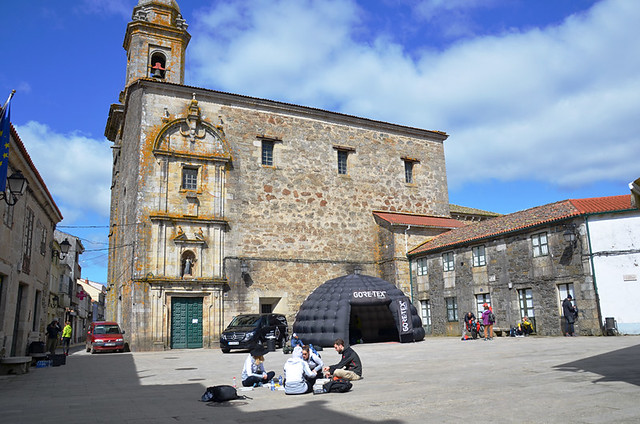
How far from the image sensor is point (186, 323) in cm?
2291

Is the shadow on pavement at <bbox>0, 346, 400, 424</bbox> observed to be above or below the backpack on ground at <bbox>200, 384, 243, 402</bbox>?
below

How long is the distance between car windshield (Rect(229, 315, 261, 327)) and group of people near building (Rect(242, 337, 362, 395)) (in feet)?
36.8

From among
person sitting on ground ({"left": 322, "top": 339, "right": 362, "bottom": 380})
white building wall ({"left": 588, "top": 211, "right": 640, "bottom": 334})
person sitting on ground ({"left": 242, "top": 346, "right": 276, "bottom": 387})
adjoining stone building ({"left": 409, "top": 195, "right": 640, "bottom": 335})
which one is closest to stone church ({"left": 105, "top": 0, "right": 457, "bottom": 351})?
adjoining stone building ({"left": 409, "top": 195, "right": 640, "bottom": 335})

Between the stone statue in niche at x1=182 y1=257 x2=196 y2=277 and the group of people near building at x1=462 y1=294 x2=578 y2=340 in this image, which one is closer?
the group of people near building at x1=462 y1=294 x2=578 y2=340

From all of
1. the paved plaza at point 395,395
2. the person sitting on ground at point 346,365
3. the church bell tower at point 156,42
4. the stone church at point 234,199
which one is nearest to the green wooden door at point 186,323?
the stone church at point 234,199

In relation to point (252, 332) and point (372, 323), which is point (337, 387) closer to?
point (252, 332)

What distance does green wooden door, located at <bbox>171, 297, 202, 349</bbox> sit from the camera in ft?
74.4

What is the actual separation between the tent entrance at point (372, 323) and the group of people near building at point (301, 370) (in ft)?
49.8

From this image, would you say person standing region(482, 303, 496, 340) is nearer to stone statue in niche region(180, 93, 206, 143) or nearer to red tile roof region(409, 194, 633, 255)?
red tile roof region(409, 194, 633, 255)

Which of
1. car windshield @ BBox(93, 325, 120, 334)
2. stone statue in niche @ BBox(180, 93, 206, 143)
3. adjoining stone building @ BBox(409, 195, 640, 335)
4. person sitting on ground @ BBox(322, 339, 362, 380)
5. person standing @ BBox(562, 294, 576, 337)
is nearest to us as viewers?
person sitting on ground @ BBox(322, 339, 362, 380)

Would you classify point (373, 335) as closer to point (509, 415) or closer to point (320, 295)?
point (320, 295)

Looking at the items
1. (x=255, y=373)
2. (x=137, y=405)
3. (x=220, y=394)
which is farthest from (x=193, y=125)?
(x=220, y=394)

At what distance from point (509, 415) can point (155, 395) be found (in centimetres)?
572

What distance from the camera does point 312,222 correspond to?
27.1 metres
